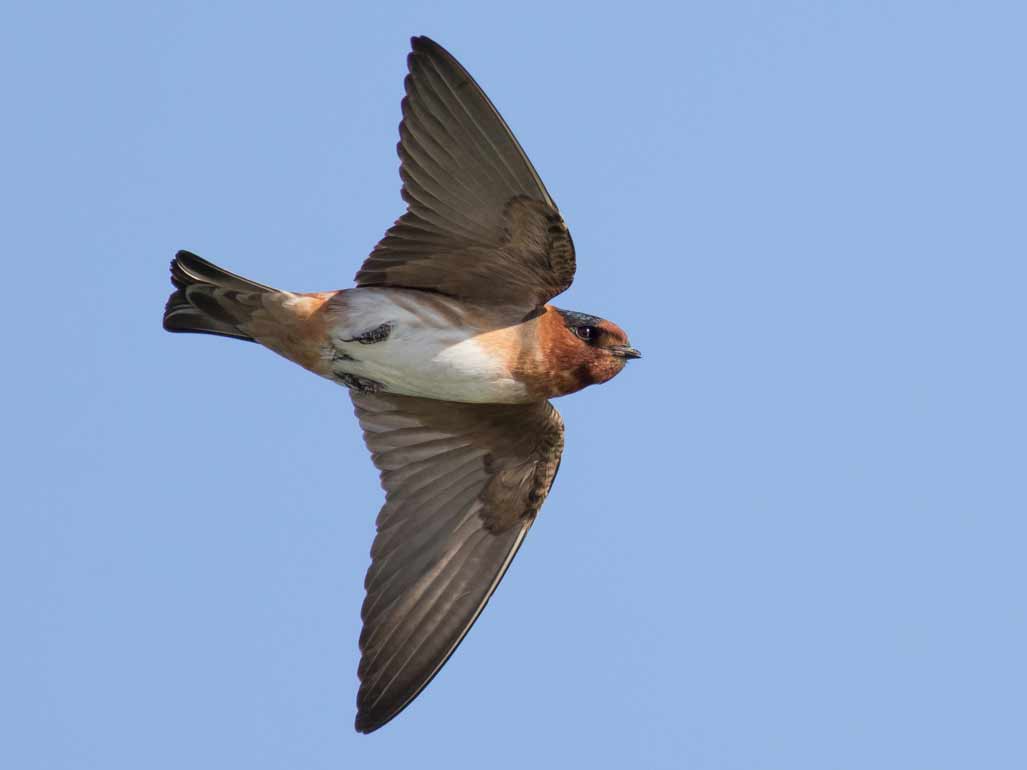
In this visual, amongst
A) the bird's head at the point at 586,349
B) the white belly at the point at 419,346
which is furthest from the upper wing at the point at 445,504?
the white belly at the point at 419,346

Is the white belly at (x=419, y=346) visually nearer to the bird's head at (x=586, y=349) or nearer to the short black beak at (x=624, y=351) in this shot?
the bird's head at (x=586, y=349)

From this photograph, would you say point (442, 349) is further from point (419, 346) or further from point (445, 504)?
point (445, 504)

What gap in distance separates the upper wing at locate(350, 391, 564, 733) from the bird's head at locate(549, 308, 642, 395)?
0.42 meters

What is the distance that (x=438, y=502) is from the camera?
883 centimetres

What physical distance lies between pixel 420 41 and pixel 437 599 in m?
2.80

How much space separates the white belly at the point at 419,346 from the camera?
26.5 feet

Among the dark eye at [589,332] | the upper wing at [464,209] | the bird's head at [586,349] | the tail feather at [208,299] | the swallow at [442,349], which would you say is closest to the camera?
the upper wing at [464,209]

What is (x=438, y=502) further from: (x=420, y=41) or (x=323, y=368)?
(x=420, y=41)

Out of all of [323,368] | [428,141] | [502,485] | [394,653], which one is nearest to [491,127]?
[428,141]

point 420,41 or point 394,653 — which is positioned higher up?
point 420,41

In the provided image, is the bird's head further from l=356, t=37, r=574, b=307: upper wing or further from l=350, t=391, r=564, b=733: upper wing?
l=350, t=391, r=564, b=733: upper wing

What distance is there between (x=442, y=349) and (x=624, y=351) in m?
0.94

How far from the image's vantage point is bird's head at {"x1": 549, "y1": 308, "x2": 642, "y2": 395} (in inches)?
327

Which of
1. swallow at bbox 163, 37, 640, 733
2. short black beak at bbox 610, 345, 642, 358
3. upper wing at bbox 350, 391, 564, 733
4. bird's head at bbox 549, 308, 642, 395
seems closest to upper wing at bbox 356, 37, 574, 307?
swallow at bbox 163, 37, 640, 733
